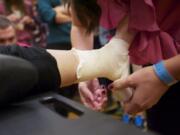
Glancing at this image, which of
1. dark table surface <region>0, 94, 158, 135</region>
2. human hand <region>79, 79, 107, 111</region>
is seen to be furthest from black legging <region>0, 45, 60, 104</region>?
human hand <region>79, 79, 107, 111</region>

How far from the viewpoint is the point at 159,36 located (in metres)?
0.75

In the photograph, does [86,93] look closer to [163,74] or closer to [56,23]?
[163,74]

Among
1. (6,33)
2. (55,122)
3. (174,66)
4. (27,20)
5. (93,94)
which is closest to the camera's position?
(55,122)

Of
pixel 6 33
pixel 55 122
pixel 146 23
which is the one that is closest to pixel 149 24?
pixel 146 23

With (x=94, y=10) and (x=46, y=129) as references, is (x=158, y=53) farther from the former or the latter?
(x=46, y=129)

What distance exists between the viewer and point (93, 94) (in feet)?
2.85

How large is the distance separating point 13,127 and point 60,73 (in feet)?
0.64

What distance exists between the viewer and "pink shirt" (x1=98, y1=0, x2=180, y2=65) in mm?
715

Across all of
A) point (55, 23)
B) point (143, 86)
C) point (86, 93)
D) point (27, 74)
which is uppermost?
point (27, 74)

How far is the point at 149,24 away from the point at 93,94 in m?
0.24

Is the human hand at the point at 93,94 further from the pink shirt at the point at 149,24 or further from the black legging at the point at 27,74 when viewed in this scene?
the black legging at the point at 27,74

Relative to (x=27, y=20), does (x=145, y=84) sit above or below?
above

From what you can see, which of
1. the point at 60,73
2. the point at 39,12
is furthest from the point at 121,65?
the point at 39,12

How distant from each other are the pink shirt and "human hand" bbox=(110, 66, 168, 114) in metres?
0.08
